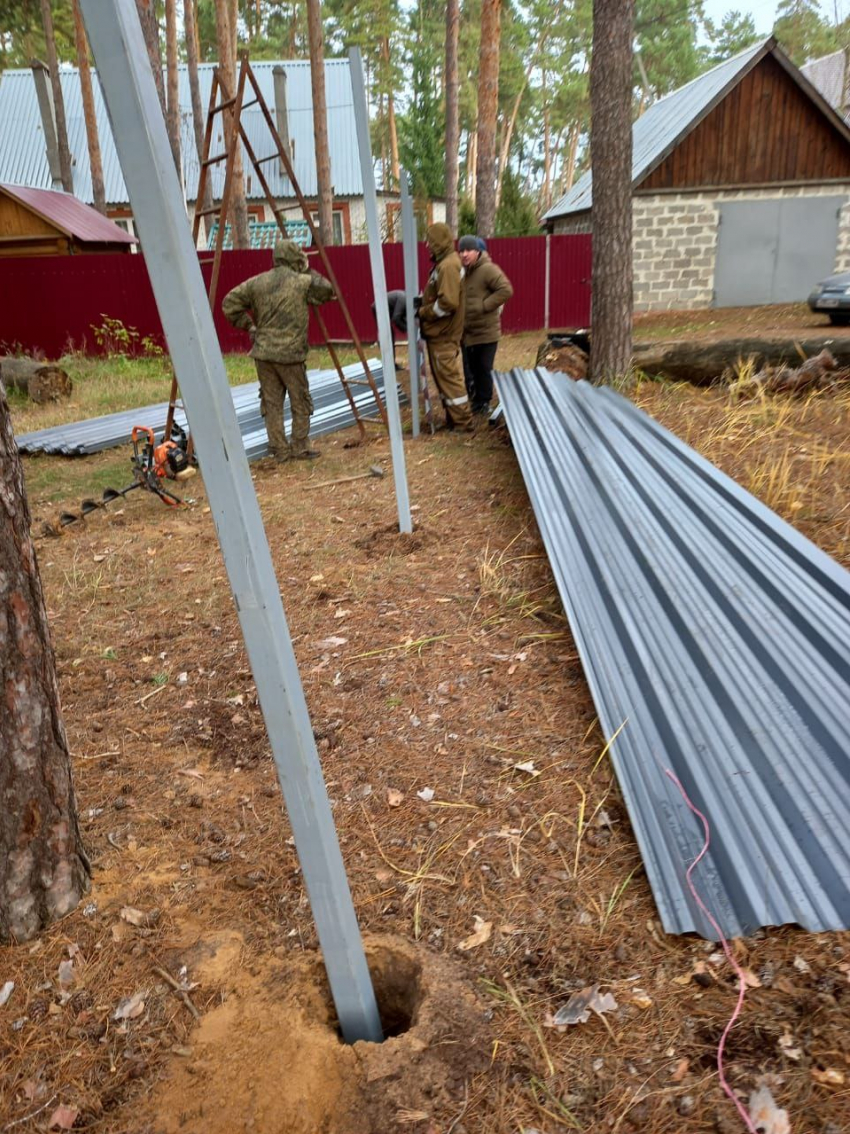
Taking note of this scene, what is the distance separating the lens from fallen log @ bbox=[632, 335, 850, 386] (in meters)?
7.59

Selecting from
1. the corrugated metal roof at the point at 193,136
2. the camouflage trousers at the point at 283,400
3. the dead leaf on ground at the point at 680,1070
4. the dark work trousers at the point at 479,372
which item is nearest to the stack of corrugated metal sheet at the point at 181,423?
the camouflage trousers at the point at 283,400

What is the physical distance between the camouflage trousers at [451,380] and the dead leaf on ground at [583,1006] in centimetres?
634

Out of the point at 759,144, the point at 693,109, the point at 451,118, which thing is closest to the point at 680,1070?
the point at 759,144

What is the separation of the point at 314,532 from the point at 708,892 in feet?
12.5

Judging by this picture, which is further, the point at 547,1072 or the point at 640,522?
the point at 640,522

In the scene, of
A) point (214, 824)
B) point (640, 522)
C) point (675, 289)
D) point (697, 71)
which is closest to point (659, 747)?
point (214, 824)

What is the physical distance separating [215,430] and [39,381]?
1130 centimetres

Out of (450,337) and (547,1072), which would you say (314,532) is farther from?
(547,1072)

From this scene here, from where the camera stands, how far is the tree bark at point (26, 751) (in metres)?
1.75

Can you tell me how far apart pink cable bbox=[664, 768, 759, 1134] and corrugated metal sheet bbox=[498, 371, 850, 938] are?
0.02m

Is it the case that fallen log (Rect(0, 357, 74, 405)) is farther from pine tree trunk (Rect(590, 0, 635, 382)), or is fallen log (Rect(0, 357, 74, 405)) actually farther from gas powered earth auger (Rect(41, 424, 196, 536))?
pine tree trunk (Rect(590, 0, 635, 382))

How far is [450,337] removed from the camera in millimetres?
7324

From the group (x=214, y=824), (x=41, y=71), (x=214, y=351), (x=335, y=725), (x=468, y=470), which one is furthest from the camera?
(x=41, y=71)

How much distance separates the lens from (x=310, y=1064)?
160 centimetres
